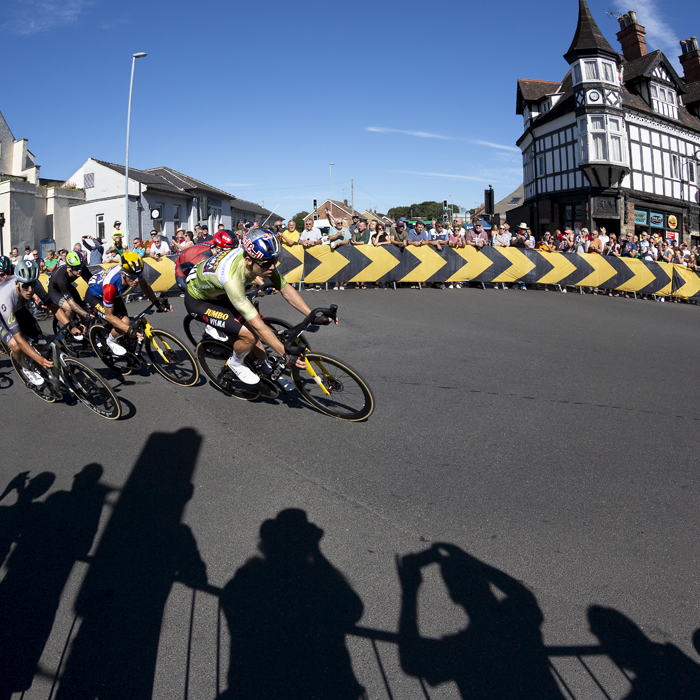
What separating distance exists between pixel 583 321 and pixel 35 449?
1105 centimetres

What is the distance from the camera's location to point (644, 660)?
278cm

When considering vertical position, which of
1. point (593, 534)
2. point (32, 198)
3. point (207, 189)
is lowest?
point (593, 534)

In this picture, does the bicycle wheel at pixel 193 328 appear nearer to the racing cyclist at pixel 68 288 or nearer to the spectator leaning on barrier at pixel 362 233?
the racing cyclist at pixel 68 288

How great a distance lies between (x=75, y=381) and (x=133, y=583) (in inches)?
146

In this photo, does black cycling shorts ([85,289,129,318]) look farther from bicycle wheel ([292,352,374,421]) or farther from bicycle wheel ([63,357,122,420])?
bicycle wheel ([292,352,374,421])

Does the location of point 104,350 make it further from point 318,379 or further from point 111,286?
point 318,379

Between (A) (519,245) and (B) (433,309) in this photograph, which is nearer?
(B) (433,309)

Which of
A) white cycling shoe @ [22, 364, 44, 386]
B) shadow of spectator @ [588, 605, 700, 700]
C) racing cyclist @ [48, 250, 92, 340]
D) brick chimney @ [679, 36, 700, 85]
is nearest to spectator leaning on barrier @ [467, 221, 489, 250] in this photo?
racing cyclist @ [48, 250, 92, 340]

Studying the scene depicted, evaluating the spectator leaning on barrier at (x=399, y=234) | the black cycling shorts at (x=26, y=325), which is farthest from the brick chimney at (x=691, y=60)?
the black cycling shorts at (x=26, y=325)

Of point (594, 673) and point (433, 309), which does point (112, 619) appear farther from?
point (433, 309)

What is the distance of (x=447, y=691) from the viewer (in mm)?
2637

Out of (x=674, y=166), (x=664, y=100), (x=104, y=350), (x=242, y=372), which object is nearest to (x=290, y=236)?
(x=104, y=350)

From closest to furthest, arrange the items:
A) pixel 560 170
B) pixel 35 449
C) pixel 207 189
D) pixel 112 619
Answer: pixel 112 619, pixel 35 449, pixel 560 170, pixel 207 189

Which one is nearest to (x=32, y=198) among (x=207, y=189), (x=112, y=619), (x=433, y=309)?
(x=207, y=189)
